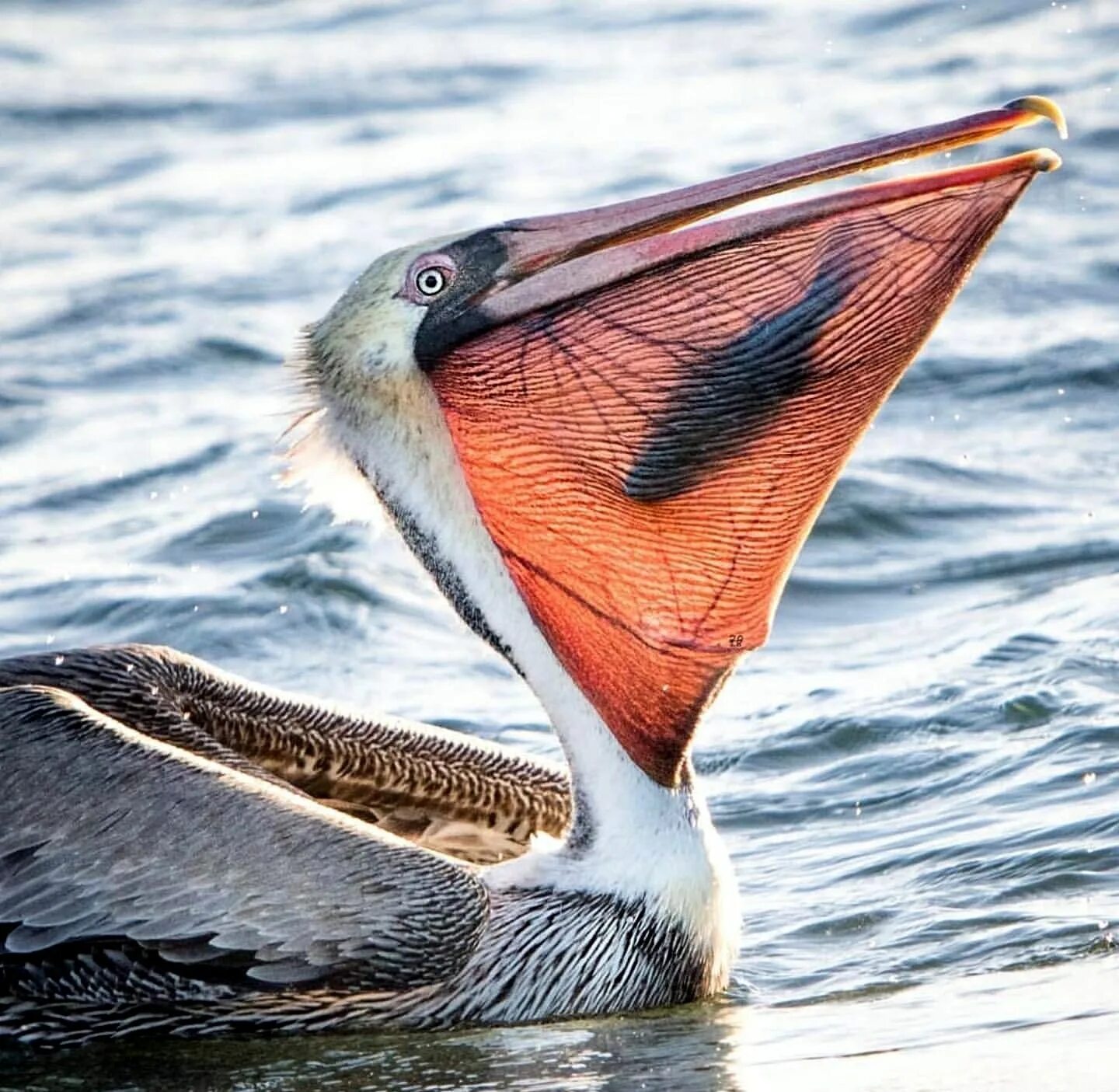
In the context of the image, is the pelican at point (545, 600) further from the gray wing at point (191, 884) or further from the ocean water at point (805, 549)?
the ocean water at point (805, 549)

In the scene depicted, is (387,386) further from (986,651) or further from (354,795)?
(986,651)

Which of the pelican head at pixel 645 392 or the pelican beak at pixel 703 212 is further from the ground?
the pelican beak at pixel 703 212

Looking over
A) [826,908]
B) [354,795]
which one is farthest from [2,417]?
[826,908]

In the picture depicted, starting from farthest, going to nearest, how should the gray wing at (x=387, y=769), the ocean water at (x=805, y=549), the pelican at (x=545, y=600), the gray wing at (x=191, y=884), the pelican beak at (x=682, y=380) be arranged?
the gray wing at (x=387, y=769), the ocean water at (x=805, y=549), the gray wing at (x=191, y=884), the pelican at (x=545, y=600), the pelican beak at (x=682, y=380)

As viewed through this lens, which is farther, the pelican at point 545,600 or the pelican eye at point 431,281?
the pelican eye at point 431,281

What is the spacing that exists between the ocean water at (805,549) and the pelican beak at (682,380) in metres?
0.59

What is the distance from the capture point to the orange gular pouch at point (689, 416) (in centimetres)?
Answer: 539

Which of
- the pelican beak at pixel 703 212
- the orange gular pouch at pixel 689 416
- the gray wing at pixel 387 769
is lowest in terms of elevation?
the gray wing at pixel 387 769

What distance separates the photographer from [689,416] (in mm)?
5645

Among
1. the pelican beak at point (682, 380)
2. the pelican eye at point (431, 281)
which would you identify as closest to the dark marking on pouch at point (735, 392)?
the pelican beak at point (682, 380)

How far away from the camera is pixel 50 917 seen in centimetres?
582

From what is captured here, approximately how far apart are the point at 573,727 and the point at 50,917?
128 cm

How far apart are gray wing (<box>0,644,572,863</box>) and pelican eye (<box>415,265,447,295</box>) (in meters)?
1.32

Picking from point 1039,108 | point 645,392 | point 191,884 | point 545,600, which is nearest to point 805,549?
point 545,600
